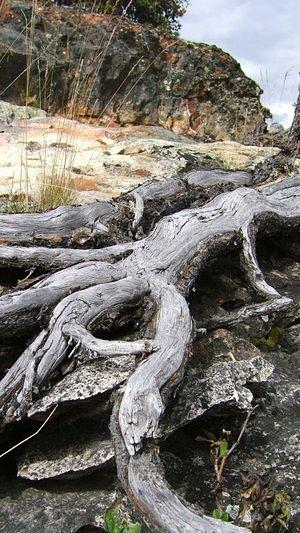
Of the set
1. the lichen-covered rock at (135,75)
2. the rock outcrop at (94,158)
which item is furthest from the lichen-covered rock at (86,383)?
the lichen-covered rock at (135,75)

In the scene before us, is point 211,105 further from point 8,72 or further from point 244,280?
point 244,280

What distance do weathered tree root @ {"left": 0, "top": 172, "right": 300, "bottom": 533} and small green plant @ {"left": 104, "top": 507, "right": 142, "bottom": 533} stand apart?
70 mm

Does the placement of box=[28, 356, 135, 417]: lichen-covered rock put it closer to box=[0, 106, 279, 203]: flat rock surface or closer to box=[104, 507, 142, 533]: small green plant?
box=[104, 507, 142, 533]: small green plant

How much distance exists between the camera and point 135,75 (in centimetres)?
905

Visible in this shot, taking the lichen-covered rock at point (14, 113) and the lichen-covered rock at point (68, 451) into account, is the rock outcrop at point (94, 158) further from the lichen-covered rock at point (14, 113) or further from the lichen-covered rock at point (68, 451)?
the lichen-covered rock at point (68, 451)

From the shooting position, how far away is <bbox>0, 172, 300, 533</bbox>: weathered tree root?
1.88 meters

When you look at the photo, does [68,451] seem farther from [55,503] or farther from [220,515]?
[220,515]

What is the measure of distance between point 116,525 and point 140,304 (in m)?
1.01

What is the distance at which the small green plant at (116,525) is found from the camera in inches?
71.6

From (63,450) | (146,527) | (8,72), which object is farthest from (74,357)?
(8,72)

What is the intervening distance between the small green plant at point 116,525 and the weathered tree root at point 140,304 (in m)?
0.07

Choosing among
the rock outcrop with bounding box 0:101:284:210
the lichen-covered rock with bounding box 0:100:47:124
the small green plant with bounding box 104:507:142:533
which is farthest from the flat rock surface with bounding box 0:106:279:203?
Result: the small green plant with bounding box 104:507:142:533

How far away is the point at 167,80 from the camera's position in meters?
9.02

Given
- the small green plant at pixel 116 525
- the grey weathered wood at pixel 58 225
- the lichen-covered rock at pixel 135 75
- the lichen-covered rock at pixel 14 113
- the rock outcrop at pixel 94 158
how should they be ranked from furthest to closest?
the lichen-covered rock at pixel 135 75 < the lichen-covered rock at pixel 14 113 < the rock outcrop at pixel 94 158 < the grey weathered wood at pixel 58 225 < the small green plant at pixel 116 525
